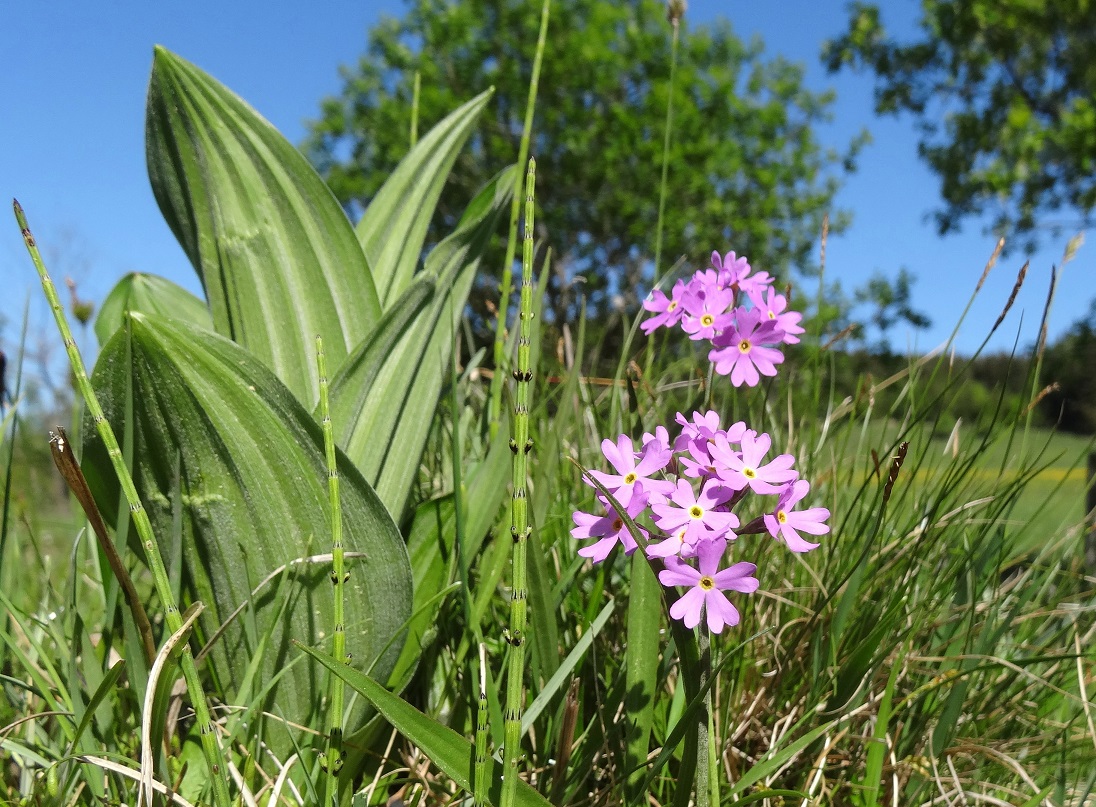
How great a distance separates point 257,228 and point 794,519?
97 cm

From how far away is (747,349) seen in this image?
100cm

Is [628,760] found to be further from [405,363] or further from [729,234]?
[729,234]

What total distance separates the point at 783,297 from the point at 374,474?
700 mm

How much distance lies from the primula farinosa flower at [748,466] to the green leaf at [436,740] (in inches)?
13.5

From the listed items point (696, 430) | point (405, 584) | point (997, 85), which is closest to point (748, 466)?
point (696, 430)

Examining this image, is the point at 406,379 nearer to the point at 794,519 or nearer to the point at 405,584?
the point at 405,584

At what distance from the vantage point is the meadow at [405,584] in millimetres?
890

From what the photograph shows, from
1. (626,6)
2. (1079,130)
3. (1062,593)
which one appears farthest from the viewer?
(626,6)

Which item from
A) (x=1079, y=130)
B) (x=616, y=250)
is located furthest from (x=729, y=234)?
(x=1079, y=130)

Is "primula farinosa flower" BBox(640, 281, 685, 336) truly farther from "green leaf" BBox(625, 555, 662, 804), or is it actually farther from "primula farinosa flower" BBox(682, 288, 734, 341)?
"green leaf" BBox(625, 555, 662, 804)

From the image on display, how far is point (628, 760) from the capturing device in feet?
2.92

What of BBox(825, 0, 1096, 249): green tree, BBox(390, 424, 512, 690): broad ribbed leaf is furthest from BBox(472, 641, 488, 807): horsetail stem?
BBox(825, 0, 1096, 249): green tree

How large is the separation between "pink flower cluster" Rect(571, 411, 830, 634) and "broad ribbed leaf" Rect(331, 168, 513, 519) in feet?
1.79

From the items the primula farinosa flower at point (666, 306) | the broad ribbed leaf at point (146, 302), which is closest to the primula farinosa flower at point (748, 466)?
the primula farinosa flower at point (666, 306)
